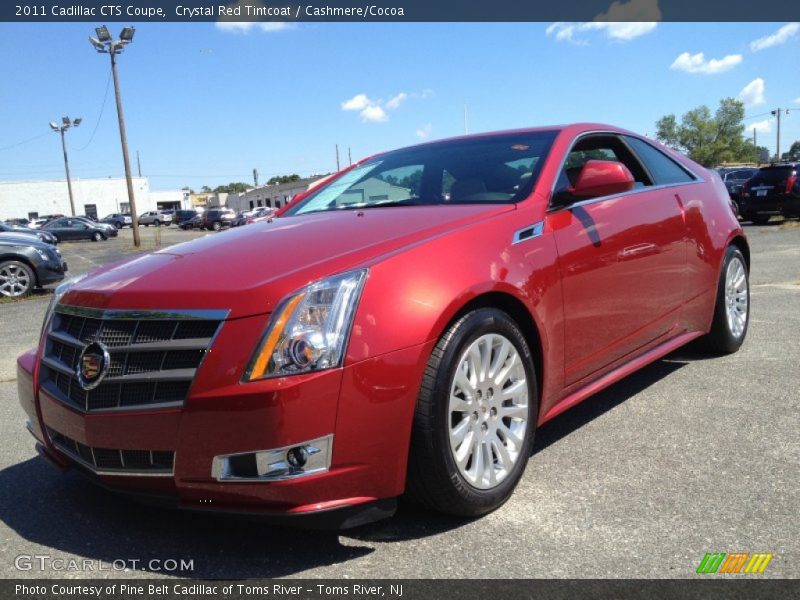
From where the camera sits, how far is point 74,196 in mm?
74500

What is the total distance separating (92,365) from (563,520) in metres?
1.80

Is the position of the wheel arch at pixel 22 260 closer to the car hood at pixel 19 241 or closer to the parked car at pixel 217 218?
the car hood at pixel 19 241

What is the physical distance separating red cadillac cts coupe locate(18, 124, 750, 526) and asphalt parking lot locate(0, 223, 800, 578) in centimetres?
19

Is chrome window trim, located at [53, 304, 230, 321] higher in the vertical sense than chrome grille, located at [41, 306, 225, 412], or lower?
higher

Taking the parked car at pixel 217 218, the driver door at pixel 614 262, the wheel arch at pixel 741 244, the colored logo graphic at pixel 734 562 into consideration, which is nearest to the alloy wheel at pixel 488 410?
the driver door at pixel 614 262

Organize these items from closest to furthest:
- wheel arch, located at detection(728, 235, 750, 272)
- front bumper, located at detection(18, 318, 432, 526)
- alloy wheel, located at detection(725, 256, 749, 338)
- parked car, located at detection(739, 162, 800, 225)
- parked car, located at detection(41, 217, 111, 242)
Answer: front bumper, located at detection(18, 318, 432, 526), alloy wheel, located at detection(725, 256, 749, 338), wheel arch, located at detection(728, 235, 750, 272), parked car, located at detection(739, 162, 800, 225), parked car, located at detection(41, 217, 111, 242)

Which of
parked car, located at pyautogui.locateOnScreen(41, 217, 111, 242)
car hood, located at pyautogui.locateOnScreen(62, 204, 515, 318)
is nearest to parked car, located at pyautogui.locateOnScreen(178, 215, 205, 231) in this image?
parked car, located at pyautogui.locateOnScreen(41, 217, 111, 242)

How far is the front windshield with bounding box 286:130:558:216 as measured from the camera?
10.8 ft

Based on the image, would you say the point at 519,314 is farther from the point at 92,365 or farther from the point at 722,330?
the point at 722,330

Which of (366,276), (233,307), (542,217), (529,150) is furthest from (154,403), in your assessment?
(529,150)

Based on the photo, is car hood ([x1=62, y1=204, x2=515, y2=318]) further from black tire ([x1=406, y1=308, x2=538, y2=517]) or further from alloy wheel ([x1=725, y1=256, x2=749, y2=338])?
alloy wheel ([x1=725, y1=256, x2=749, y2=338])

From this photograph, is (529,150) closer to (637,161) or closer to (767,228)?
(637,161)

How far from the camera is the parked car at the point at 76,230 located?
40625mm

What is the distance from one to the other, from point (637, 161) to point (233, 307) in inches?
112
